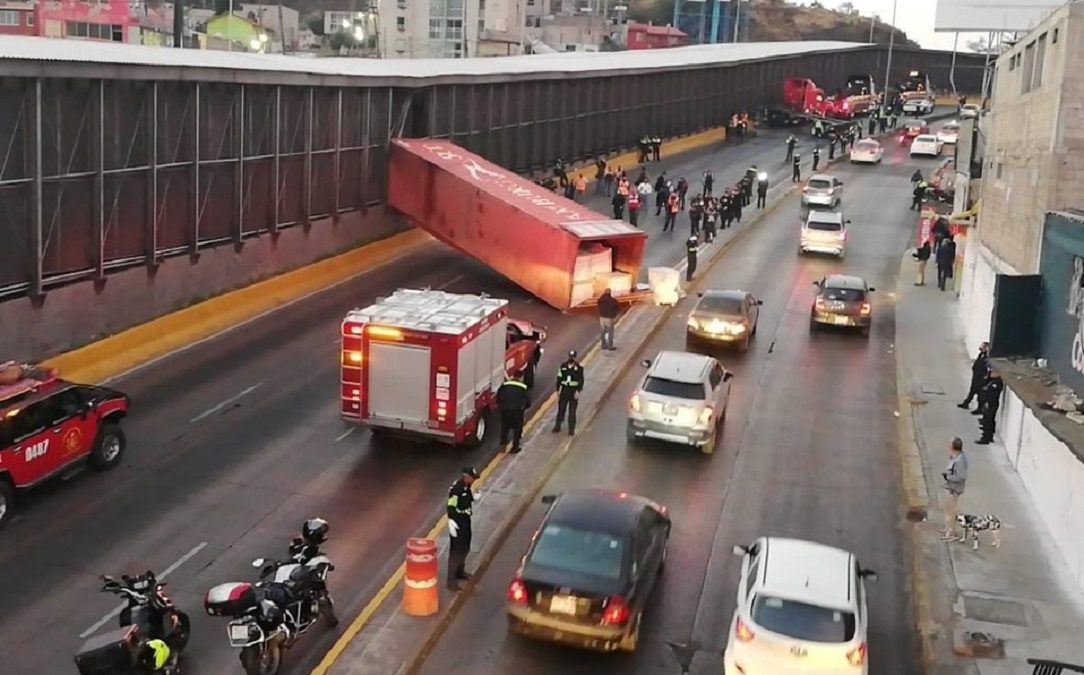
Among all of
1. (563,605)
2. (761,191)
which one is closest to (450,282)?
(761,191)

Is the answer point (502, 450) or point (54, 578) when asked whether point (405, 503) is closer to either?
point (502, 450)

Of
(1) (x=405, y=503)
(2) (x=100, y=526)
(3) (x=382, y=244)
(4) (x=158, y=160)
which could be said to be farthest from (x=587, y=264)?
(2) (x=100, y=526)

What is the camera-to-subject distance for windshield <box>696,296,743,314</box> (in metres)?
27.7

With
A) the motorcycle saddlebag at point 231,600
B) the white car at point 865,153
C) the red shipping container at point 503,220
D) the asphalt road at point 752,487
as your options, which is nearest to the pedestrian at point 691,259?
the asphalt road at point 752,487

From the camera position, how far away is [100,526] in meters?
16.0

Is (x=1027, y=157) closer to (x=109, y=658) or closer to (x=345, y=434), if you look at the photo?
(x=345, y=434)

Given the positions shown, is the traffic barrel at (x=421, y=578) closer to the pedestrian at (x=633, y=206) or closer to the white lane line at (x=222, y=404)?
the white lane line at (x=222, y=404)

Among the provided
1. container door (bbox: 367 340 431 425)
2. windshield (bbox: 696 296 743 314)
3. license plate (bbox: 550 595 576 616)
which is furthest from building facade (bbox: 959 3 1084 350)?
license plate (bbox: 550 595 576 616)

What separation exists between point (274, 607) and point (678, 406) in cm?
975

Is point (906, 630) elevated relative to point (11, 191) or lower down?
lower down

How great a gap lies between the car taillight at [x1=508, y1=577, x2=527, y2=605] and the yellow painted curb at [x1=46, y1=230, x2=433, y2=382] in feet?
43.3

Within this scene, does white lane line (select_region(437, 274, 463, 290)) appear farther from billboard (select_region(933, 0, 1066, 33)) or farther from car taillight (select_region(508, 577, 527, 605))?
billboard (select_region(933, 0, 1066, 33))

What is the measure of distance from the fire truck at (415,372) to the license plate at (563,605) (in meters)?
6.79

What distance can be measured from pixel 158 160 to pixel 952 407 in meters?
18.2
